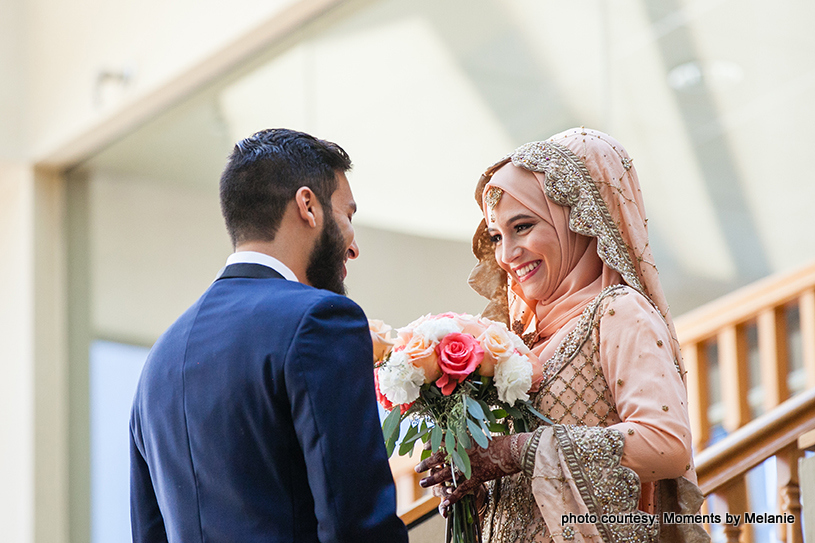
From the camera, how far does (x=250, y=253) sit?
1.90 m

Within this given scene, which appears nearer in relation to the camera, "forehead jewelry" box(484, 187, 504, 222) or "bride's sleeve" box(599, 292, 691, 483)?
"bride's sleeve" box(599, 292, 691, 483)

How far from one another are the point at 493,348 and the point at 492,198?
0.43 meters

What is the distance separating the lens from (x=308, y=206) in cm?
193

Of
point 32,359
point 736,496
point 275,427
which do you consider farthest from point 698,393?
point 32,359

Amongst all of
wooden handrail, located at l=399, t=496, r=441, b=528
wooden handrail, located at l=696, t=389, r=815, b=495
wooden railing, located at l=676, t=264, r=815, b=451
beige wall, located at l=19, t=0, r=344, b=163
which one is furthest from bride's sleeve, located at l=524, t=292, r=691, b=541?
beige wall, located at l=19, t=0, r=344, b=163

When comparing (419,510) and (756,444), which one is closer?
(756,444)

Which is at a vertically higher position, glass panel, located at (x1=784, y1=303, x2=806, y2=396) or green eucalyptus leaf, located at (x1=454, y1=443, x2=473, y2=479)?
glass panel, located at (x1=784, y1=303, x2=806, y2=396)

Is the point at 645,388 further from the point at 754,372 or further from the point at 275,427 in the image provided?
the point at 754,372

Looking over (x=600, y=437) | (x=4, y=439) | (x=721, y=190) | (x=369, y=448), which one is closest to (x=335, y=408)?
(x=369, y=448)

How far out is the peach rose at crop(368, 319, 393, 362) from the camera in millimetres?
2039

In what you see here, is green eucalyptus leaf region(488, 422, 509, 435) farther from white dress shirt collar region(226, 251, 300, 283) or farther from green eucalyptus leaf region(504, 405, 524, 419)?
white dress shirt collar region(226, 251, 300, 283)

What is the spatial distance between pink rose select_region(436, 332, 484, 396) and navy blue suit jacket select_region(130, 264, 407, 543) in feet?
0.92

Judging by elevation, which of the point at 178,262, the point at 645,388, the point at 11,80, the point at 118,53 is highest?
the point at 11,80

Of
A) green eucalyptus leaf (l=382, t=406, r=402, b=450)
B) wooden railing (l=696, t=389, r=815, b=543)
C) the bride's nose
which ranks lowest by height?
wooden railing (l=696, t=389, r=815, b=543)
